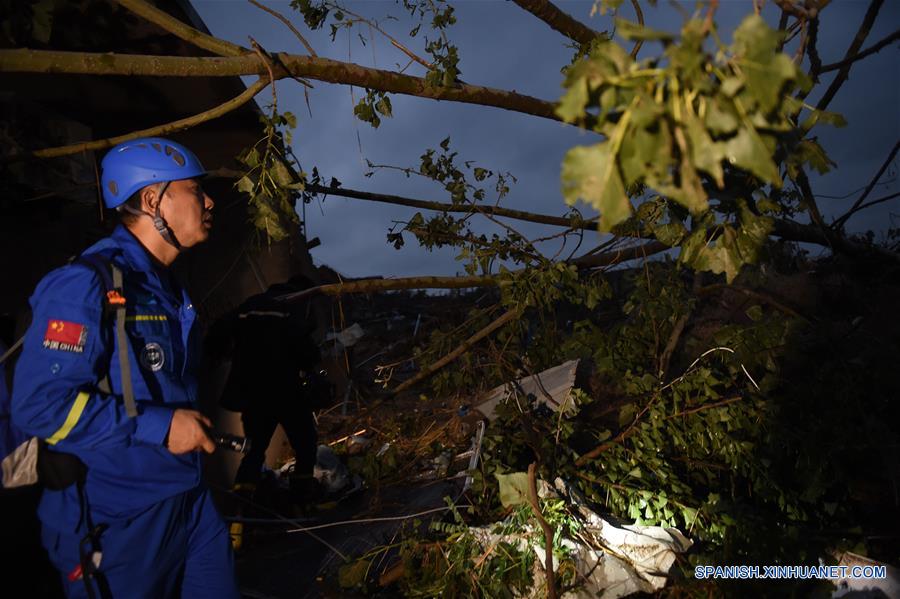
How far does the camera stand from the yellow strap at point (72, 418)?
5.40 ft

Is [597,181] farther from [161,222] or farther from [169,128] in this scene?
[169,128]

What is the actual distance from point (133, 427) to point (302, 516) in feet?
11.0

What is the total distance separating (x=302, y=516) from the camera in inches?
184

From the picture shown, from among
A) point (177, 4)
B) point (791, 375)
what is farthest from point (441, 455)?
point (177, 4)

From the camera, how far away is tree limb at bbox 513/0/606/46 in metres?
2.85

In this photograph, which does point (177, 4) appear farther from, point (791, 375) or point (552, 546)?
point (791, 375)

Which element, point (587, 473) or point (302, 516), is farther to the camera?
point (302, 516)

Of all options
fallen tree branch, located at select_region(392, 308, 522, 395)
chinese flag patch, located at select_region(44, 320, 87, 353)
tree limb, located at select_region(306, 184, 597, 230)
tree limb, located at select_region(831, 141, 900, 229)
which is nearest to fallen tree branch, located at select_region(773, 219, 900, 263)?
tree limb, located at select_region(831, 141, 900, 229)

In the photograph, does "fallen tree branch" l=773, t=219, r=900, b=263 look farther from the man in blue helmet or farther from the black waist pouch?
the black waist pouch

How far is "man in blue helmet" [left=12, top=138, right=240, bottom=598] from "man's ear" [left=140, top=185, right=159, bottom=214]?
2 centimetres

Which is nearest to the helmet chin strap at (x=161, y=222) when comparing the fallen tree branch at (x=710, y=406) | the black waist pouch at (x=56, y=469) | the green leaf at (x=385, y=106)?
the black waist pouch at (x=56, y=469)

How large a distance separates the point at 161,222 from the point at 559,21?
249 cm

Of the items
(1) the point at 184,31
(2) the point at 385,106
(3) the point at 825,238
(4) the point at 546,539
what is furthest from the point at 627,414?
(1) the point at 184,31

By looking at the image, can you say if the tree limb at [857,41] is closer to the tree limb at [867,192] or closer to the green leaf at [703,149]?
the tree limb at [867,192]
